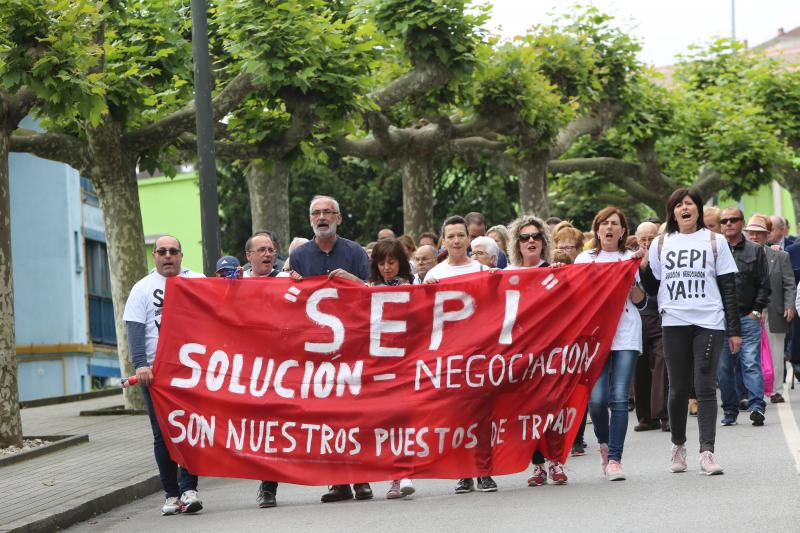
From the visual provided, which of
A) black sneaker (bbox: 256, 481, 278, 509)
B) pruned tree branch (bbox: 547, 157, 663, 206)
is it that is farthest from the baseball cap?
pruned tree branch (bbox: 547, 157, 663, 206)

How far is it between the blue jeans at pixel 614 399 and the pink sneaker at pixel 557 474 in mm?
341

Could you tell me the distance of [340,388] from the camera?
10.3 m

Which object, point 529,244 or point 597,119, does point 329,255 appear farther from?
point 597,119

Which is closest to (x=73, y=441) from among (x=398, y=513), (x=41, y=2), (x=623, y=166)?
(x=41, y=2)

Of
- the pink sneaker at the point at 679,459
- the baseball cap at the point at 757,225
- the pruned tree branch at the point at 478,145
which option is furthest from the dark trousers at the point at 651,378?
the pruned tree branch at the point at 478,145

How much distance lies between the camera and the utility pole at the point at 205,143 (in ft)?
51.5

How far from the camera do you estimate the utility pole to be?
15.7 meters

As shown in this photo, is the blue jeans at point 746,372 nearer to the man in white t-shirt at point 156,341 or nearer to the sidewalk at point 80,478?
the sidewalk at point 80,478

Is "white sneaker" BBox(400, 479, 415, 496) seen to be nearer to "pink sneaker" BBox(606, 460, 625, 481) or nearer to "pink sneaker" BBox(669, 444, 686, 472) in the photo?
"pink sneaker" BBox(606, 460, 625, 481)

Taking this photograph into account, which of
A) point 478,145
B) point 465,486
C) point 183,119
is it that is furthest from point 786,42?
point 465,486

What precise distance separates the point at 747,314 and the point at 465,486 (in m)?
5.31

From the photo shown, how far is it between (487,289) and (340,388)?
1222 millimetres

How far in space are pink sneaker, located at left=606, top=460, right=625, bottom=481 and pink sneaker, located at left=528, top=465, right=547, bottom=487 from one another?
0.43 meters

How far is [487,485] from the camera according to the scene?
1016 centimetres
